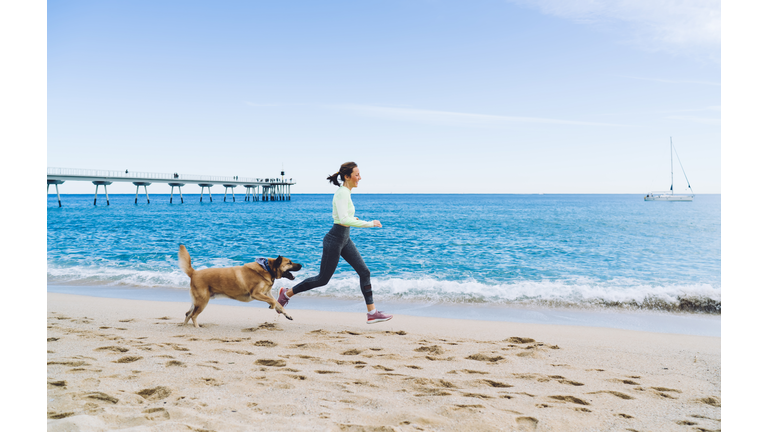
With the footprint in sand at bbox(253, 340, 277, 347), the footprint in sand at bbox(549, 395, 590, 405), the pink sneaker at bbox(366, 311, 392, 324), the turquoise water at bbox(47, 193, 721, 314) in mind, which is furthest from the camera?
the turquoise water at bbox(47, 193, 721, 314)

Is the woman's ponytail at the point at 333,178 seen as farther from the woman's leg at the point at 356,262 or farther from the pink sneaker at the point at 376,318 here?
the pink sneaker at the point at 376,318

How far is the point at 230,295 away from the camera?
188 inches

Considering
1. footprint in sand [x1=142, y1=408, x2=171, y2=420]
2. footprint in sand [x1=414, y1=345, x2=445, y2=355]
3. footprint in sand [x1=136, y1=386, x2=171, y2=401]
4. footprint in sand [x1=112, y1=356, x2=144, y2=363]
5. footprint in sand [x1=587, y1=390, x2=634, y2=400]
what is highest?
footprint in sand [x1=142, y1=408, x2=171, y2=420]

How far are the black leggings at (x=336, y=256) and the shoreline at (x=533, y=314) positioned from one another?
167 centimetres

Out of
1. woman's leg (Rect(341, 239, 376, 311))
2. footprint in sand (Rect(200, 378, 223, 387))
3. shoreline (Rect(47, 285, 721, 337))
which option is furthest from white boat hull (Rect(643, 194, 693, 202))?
footprint in sand (Rect(200, 378, 223, 387))

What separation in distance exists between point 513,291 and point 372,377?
5437 mm

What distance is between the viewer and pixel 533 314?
20.9 feet

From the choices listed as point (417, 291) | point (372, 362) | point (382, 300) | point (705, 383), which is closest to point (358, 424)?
point (372, 362)

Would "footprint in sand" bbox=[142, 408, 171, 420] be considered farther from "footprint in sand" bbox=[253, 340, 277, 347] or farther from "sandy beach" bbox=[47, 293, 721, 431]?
"footprint in sand" bbox=[253, 340, 277, 347]

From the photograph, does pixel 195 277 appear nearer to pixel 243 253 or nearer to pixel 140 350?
pixel 140 350

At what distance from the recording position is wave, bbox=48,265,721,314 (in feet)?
23.1

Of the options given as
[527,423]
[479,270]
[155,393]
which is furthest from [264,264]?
[479,270]

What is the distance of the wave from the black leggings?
269cm

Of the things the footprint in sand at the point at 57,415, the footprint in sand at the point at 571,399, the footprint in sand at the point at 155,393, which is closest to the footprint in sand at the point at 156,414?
the footprint in sand at the point at 155,393
